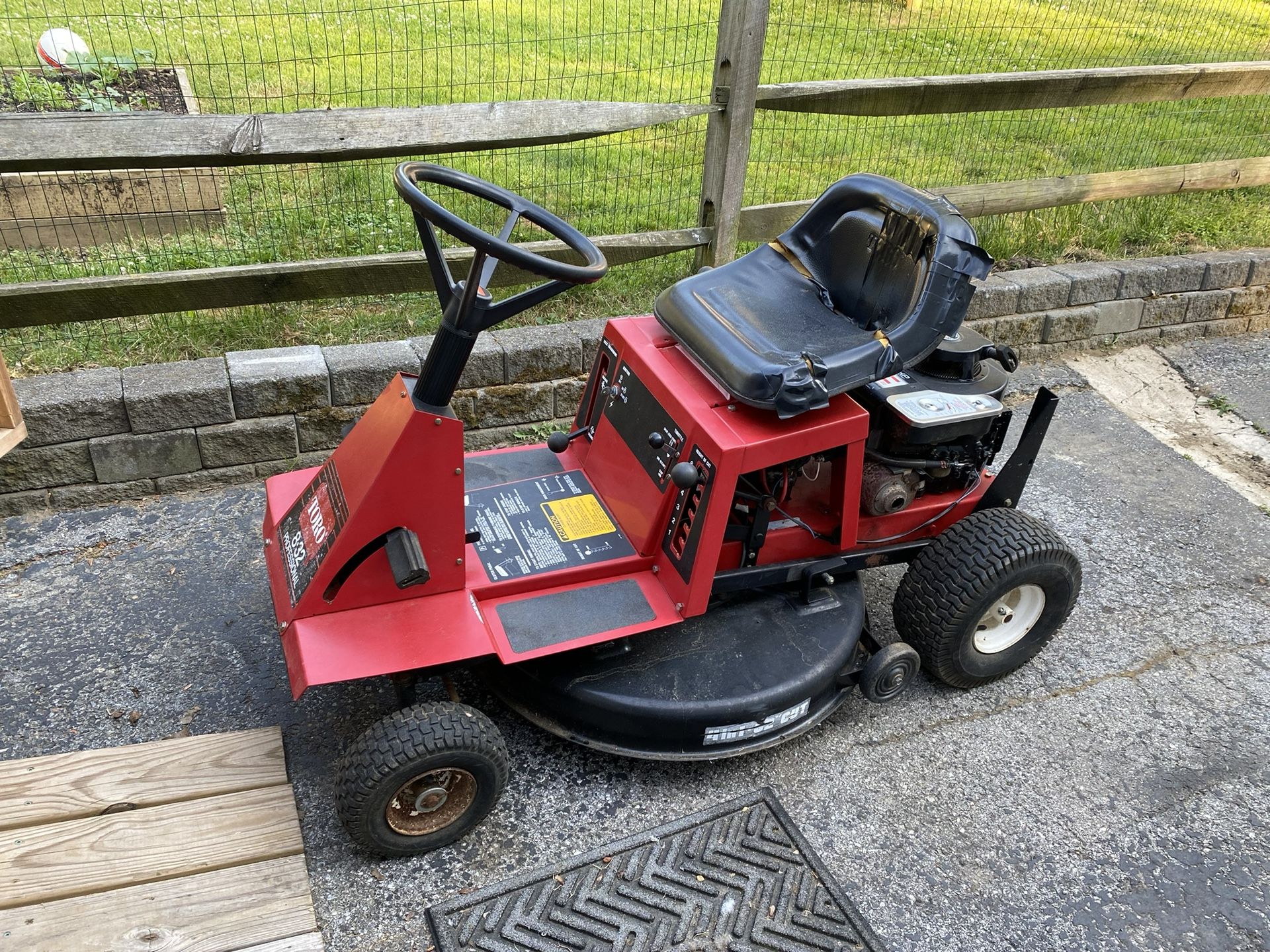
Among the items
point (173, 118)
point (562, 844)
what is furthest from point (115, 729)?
point (173, 118)

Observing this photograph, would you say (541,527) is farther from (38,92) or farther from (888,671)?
(38,92)

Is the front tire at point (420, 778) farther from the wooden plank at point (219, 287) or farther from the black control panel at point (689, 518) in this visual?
the wooden plank at point (219, 287)

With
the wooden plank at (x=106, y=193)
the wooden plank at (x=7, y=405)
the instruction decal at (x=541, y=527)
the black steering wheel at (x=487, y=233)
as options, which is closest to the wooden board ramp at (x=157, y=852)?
the instruction decal at (x=541, y=527)

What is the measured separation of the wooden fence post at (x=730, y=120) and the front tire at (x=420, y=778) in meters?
2.91

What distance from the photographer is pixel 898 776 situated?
312 centimetres

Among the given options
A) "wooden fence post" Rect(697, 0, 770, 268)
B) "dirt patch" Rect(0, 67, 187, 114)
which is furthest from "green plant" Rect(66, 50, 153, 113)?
"wooden fence post" Rect(697, 0, 770, 268)

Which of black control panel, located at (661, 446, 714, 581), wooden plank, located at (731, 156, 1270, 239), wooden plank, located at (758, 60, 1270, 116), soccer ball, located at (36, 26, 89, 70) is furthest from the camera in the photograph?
soccer ball, located at (36, 26, 89, 70)

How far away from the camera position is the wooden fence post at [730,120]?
433cm

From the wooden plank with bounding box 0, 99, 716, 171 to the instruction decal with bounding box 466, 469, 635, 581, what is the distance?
1476 millimetres

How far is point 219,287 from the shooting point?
13.1ft

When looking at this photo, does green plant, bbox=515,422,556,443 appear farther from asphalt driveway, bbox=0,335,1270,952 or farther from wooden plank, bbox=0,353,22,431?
wooden plank, bbox=0,353,22,431

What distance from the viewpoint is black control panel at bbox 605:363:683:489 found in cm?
301

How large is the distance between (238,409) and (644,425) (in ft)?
5.82

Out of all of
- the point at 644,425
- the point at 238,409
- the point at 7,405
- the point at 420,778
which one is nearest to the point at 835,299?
the point at 644,425
